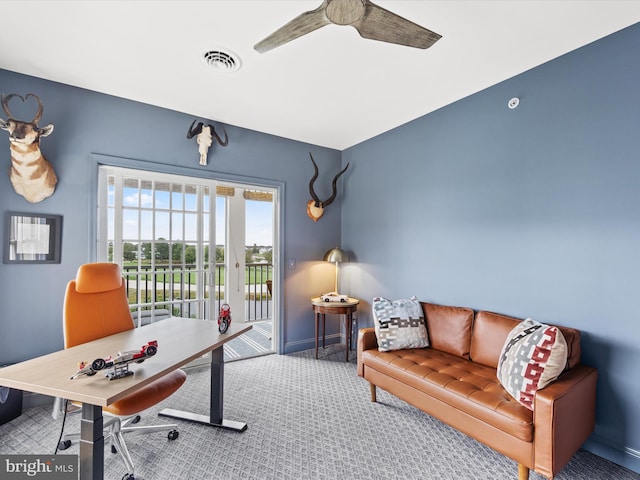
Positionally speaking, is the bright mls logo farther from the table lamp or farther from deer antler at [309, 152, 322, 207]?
deer antler at [309, 152, 322, 207]

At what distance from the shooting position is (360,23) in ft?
5.05

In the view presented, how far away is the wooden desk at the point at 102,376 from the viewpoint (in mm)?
1256

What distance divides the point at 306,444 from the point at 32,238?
2679mm

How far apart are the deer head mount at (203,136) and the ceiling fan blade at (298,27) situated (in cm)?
174

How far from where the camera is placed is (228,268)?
5.25 meters

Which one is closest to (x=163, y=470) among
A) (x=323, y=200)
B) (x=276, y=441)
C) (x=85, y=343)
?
(x=276, y=441)

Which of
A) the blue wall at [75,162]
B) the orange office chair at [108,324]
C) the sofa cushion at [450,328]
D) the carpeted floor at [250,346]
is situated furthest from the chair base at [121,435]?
the sofa cushion at [450,328]

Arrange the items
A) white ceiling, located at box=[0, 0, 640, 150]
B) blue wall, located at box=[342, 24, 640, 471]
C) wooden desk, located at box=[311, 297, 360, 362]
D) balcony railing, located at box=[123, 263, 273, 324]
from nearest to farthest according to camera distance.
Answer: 1. white ceiling, located at box=[0, 0, 640, 150]
2. blue wall, located at box=[342, 24, 640, 471]
3. balcony railing, located at box=[123, 263, 273, 324]
4. wooden desk, located at box=[311, 297, 360, 362]

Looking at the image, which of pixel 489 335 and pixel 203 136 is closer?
pixel 489 335

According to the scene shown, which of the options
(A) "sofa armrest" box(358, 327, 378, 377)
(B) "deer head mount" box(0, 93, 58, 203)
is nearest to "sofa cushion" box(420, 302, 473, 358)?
(A) "sofa armrest" box(358, 327, 378, 377)

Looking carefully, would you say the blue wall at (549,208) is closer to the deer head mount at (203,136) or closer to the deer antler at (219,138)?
the deer antler at (219,138)

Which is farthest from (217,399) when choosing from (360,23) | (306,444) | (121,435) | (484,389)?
(360,23)

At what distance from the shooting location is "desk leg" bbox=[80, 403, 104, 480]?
4.18 ft

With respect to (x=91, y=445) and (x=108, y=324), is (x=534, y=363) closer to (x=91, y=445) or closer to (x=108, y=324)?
(x=91, y=445)
